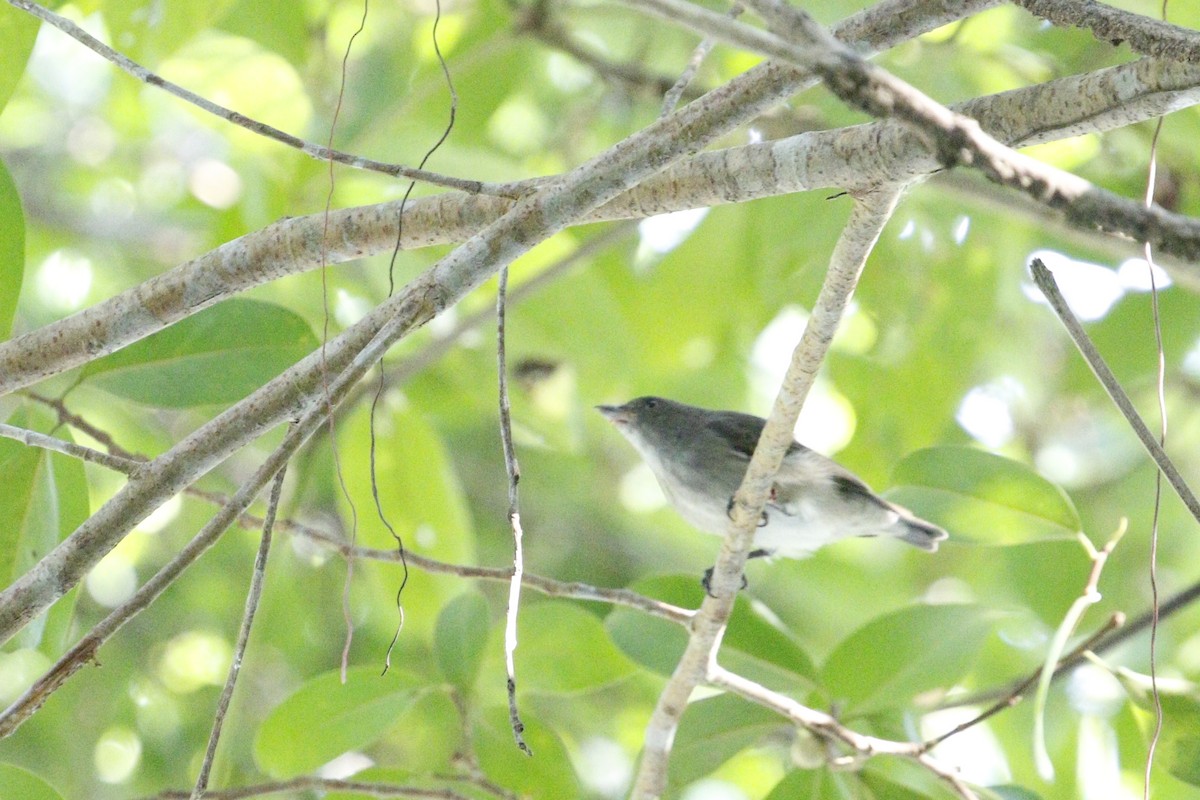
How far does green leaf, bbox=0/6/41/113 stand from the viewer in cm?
240

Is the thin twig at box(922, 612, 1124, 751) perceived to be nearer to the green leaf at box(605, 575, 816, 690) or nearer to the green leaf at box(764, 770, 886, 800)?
the green leaf at box(764, 770, 886, 800)

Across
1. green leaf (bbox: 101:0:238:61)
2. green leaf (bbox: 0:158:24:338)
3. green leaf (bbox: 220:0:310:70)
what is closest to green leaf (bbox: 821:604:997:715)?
green leaf (bbox: 0:158:24:338)

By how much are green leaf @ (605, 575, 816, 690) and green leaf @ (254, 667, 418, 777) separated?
0.57 m

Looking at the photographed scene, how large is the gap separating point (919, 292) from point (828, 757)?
7.62 ft

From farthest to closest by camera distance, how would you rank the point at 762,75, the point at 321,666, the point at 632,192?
the point at 321,666
the point at 632,192
the point at 762,75

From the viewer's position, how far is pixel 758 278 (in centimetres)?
449

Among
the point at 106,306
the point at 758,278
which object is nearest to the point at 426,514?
the point at 758,278

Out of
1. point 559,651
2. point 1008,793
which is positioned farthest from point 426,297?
point 1008,793

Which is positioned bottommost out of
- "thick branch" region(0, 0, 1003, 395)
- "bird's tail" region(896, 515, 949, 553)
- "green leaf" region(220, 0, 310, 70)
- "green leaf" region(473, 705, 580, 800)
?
"green leaf" region(473, 705, 580, 800)

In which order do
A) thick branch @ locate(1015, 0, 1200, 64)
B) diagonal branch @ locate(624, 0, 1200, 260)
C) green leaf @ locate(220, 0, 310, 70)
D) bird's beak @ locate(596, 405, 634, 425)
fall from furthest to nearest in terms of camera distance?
1. bird's beak @ locate(596, 405, 634, 425)
2. green leaf @ locate(220, 0, 310, 70)
3. thick branch @ locate(1015, 0, 1200, 64)
4. diagonal branch @ locate(624, 0, 1200, 260)

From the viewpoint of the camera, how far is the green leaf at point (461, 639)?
2.98 metres

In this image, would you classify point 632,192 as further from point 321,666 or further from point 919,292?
point 321,666

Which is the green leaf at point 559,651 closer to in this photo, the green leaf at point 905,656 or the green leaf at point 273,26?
the green leaf at point 905,656

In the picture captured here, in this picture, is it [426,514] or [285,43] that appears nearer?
[426,514]
